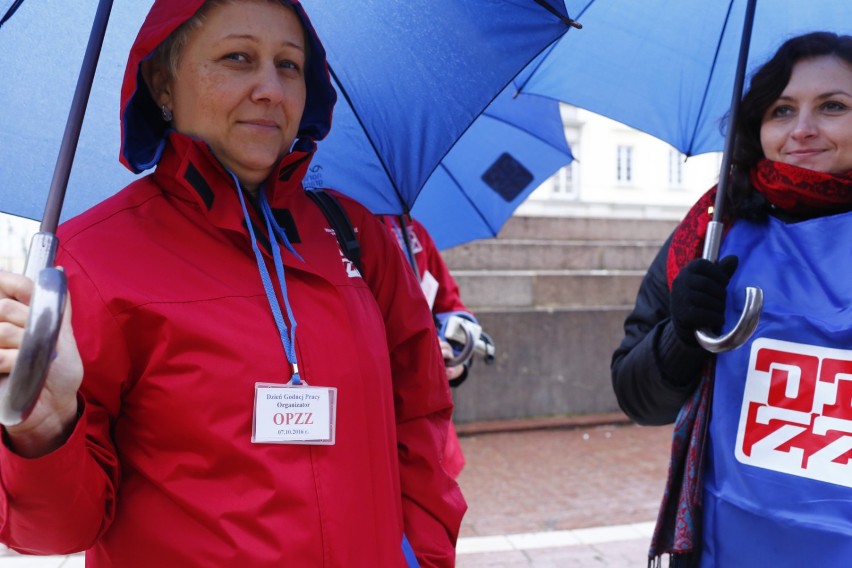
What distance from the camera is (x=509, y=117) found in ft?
11.3

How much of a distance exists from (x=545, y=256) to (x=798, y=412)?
306 inches

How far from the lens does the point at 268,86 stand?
5.00ft

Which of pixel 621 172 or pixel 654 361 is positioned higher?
pixel 621 172

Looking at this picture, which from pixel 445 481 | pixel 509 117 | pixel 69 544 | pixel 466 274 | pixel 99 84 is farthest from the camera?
pixel 466 274

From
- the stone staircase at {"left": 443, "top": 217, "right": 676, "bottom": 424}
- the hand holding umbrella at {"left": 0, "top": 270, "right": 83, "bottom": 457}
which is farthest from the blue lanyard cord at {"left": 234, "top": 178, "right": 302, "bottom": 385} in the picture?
the stone staircase at {"left": 443, "top": 217, "right": 676, "bottom": 424}

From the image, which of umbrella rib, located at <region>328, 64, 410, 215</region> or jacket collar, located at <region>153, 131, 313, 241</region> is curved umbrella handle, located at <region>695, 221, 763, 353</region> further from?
jacket collar, located at <region>153, 131, 313, 241</region>

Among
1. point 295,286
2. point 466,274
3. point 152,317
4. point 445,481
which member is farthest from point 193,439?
point 466,274

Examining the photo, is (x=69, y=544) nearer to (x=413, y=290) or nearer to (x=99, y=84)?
(x=413, y=290)

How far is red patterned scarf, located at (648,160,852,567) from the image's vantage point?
1729 millimetres

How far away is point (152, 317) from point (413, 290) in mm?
631

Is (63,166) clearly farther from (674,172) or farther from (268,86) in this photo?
(674,172)

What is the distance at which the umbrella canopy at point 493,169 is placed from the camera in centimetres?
342

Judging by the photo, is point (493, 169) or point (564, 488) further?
point (564, 488)

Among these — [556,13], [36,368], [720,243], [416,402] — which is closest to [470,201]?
[556,13]
